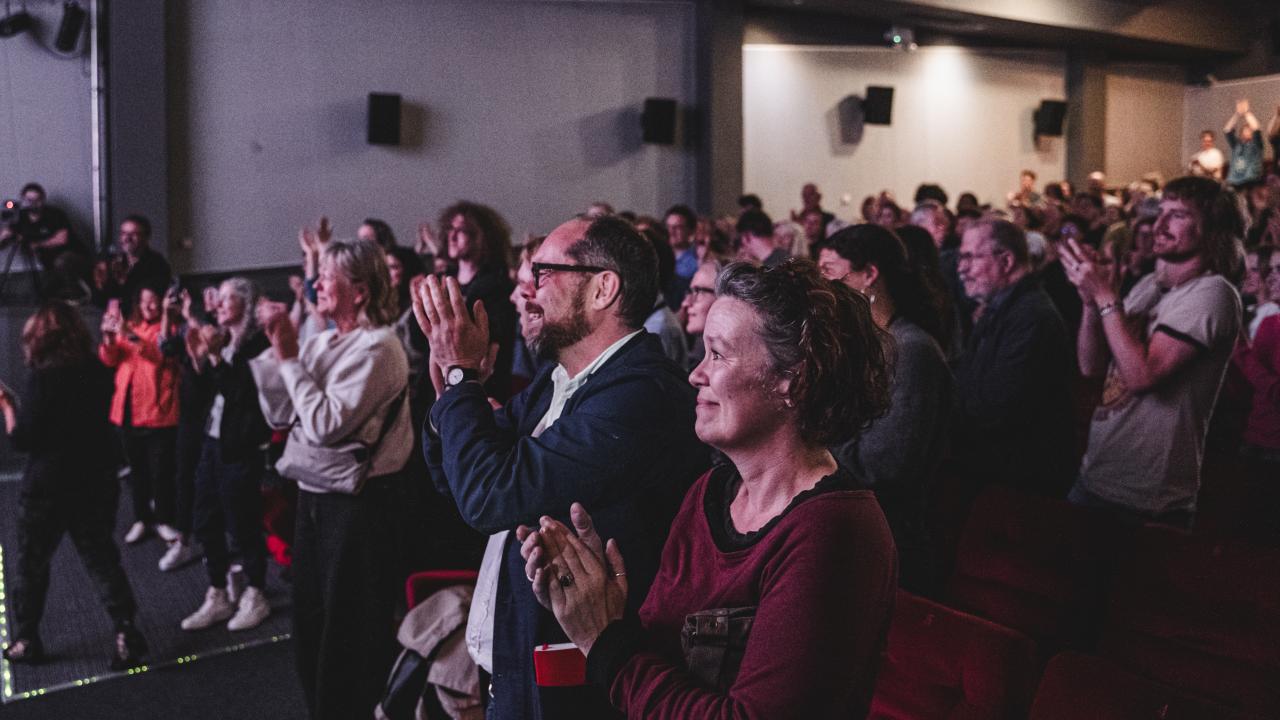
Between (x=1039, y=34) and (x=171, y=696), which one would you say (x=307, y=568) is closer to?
(x=171, y=696)

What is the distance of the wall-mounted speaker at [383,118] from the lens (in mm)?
8617

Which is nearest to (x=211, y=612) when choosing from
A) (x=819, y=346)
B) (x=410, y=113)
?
(x=819, y=346)

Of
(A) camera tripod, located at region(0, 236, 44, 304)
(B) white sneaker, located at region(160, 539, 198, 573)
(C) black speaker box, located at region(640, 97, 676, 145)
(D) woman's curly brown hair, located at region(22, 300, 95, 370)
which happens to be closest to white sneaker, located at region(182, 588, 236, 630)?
(B) white sneaker, located at region(160, 539, 198, 573)

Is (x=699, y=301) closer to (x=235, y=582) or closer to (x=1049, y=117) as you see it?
(x=235, y=582)

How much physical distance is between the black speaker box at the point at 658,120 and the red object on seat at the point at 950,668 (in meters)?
8.53

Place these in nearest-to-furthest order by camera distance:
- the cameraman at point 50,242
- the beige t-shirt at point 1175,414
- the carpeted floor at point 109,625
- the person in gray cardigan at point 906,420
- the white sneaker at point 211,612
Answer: the person in gray cardigan at point 906,420
the beige t-shirt at point 1175,414
the carpeted floor at point 109,625
the white sneaker at point 211,612
the cameraman at point 50,242

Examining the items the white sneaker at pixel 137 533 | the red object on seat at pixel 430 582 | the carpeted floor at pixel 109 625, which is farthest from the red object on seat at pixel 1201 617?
the white sneaker at pixel 137 533

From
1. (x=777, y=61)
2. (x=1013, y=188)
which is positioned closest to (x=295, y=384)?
(x=777, y=61)

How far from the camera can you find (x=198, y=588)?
15.0 ft

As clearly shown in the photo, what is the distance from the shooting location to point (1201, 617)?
88.4 inches

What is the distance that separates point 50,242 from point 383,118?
8.54 feet

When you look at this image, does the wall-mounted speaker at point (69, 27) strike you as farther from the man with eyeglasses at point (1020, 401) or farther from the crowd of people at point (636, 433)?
the man with eyeglasses at point (1020, 401)

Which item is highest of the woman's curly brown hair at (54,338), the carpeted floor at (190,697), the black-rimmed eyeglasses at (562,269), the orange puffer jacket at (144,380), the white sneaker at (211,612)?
the black-rimmed eyeglasses at (562,269)

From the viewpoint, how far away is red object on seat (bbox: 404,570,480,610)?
2.91 meters
